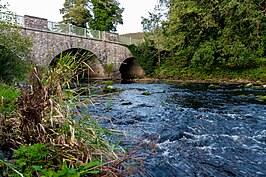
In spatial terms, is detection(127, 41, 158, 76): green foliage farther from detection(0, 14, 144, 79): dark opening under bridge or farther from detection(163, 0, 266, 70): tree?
detection(163, 0, 266, 70): tree

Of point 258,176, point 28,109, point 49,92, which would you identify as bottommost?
point 258,176

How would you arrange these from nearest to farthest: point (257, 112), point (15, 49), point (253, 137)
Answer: point (253, 137), point (257, 112), point (15, 49)

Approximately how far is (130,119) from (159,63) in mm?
17442

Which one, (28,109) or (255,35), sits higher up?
(255,35)

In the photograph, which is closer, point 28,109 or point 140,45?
point 28,109

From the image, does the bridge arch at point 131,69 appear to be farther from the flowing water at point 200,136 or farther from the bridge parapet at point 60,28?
the flowing water at point 200,136

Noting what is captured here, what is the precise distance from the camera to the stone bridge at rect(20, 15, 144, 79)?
49.0 ft

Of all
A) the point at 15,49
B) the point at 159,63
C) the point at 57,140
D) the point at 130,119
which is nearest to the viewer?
the point at 57,140

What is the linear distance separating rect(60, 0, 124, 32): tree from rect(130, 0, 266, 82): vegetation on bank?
43.7ft

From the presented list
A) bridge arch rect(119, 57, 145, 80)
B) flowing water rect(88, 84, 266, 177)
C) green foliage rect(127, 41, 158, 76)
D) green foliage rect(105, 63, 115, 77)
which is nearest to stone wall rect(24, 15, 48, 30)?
green foliage rect(105, 63, 115, 77)

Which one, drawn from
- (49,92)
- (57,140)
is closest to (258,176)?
(57,140)

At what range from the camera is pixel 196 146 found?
138 inches

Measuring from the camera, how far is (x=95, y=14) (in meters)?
31.2

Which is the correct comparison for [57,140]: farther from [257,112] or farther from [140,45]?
[140,45]
